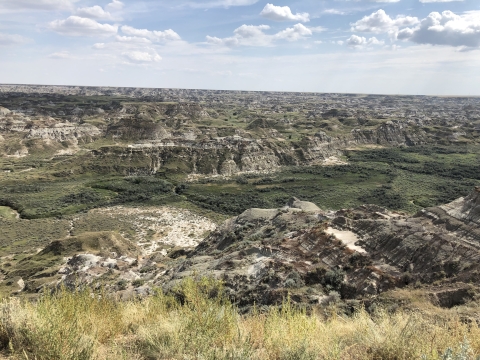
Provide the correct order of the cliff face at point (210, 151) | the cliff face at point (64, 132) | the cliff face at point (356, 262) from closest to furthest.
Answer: the cliff face at point (356, 262), the cliff face at point (210, 151), the cliff face at point (64, 132)

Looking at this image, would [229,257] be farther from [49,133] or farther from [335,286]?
[49,133]

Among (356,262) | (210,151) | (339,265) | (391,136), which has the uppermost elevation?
(391,136)

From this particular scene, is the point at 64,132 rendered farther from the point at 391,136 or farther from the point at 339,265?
the point at 391,136

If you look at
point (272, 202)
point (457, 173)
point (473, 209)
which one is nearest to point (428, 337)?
point (473, 209)

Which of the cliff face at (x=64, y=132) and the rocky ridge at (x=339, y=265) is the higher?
the cliff face at (x=64, y=132)

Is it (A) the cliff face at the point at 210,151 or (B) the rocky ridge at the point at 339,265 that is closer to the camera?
(B) the rocky ridge at the point at 339,265

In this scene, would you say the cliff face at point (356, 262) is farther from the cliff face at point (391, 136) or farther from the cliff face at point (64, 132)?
the cliff face at point (391, 136)

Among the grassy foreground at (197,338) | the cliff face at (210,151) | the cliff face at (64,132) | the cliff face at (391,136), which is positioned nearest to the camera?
the grassy foreground at (197,338)

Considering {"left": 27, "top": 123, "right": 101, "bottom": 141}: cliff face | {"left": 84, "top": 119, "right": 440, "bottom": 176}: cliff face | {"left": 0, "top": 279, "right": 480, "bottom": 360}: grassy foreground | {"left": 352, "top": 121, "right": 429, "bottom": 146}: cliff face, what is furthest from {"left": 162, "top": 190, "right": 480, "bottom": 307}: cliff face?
{"left": 352, "top": 121, "right": 429, "bottom": 146}: cliff face

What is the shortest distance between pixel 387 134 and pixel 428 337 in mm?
165006

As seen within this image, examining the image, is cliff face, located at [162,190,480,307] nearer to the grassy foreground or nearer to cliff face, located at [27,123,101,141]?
the grassy foreground

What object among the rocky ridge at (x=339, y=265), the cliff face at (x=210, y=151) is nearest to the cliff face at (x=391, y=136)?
the cliff face at (x=210, y=151)

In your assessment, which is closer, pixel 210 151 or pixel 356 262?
pixel 356 262

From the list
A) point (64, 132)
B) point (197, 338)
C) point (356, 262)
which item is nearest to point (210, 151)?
point (64, 132)
